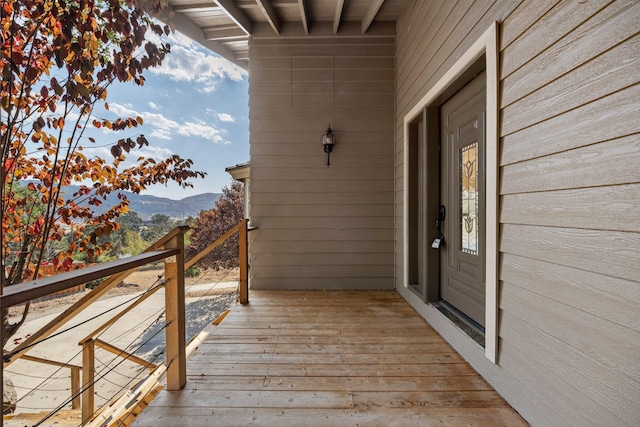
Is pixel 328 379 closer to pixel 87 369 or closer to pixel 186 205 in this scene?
pixel 87 369

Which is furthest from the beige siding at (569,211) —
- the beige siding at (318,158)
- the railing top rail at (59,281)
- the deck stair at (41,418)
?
the deck stair at (41,418)

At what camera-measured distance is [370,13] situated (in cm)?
376

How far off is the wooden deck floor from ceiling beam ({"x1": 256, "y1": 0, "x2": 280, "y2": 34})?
11.0 ft

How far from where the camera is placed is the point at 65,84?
7.39ft

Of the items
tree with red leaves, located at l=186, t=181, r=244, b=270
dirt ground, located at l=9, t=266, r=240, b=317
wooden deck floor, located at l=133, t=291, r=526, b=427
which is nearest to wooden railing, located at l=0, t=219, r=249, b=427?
wooden deck floor, located at l=133, t=291, r=526, b=427

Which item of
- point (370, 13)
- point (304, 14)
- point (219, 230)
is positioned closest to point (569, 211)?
point (370, 13)

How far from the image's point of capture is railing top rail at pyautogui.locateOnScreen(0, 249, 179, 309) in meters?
0.99

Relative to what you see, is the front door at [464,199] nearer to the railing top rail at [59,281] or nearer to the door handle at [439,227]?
the door handle at [439,227]

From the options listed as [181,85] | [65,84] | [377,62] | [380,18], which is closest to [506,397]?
[65,84]

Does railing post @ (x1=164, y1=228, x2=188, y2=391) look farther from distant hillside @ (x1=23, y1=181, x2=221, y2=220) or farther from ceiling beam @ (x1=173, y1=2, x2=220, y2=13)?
distant hillside @ (x1=23, y1=181, x2=221, y2=220)

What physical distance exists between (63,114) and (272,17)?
247 cm

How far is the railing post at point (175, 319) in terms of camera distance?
76.3 inches

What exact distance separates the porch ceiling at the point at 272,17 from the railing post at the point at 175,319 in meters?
2.99

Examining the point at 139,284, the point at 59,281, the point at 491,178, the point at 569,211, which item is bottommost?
the point at 139,284
